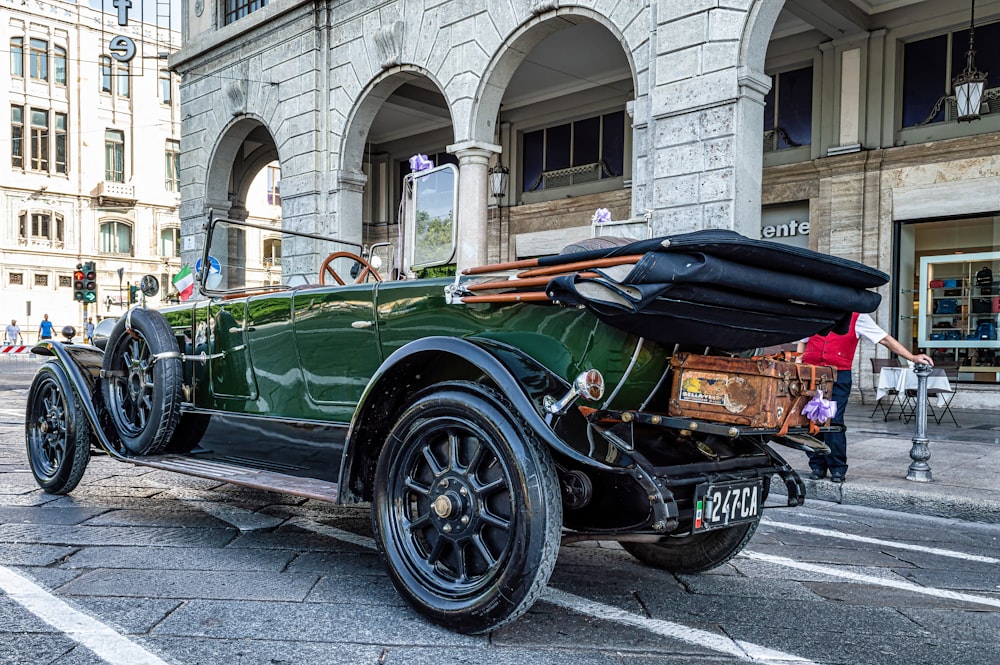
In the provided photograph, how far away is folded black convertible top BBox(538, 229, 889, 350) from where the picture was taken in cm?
253

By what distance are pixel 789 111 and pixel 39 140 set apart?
3618cm

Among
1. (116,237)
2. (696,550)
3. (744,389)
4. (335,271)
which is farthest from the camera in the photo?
(116,237)

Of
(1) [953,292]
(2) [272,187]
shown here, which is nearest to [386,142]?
(1) [953,292]

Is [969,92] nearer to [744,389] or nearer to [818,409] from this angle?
[818,409]

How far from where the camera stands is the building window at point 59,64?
37.7m

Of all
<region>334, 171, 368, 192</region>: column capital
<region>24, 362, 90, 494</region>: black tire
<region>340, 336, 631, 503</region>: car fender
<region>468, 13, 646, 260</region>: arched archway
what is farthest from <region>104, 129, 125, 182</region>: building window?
<region>340, 336, 631, 503</region>: car fender

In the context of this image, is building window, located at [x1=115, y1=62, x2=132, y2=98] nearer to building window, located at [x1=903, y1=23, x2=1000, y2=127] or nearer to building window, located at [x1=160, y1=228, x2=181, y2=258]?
building window, located at [x1=160, y1=228, x2=181, y2=258]

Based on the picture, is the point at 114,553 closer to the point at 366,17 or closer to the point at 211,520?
the point at 211,520

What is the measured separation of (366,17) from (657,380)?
11.4 meters

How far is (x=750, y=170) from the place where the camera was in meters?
8.60

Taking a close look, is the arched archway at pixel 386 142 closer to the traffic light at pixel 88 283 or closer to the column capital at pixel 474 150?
the column capital at pixel 474 150

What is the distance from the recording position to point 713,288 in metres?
2.62

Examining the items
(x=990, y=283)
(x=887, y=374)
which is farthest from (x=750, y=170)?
(x=990, y=283)

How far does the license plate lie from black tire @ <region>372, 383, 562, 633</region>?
497 millimetres
